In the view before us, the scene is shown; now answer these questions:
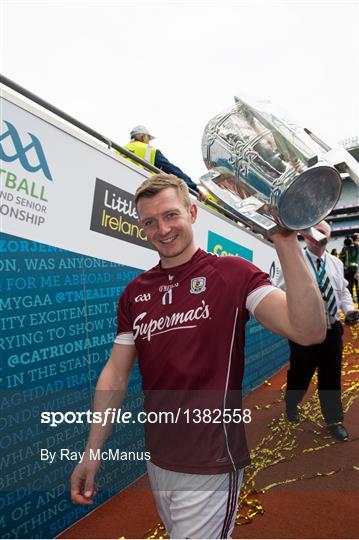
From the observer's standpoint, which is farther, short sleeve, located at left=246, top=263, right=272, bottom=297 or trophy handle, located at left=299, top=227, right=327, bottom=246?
short sleeve, located at left=246, top=263, right=272, bottom=297

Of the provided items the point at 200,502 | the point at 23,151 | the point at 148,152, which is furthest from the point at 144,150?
the point at 200,502

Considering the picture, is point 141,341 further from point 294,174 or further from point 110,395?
point 294,174

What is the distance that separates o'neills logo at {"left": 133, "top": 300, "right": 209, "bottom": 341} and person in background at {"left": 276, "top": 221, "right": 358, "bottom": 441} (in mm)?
2540

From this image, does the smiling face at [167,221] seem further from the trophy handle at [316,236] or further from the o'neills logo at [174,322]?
the trophy handle at [316,236]

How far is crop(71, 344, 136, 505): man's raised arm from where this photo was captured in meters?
1.41

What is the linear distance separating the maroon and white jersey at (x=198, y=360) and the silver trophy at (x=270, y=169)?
1.09ft

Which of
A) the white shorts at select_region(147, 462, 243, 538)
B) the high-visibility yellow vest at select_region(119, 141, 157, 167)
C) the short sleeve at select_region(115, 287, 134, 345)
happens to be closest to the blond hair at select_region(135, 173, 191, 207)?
the short sleeve at select_region(115, 287, 134, 345)

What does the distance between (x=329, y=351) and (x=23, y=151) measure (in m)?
3.24

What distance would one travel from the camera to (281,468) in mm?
3262

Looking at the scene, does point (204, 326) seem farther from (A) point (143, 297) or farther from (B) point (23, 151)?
(B) point (23, 151)

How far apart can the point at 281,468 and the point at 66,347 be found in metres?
2.10

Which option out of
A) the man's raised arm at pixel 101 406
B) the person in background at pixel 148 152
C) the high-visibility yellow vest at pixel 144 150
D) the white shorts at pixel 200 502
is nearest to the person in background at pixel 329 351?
the person in background at pixel 148 152

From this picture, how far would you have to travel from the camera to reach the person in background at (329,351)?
3703 millimetres

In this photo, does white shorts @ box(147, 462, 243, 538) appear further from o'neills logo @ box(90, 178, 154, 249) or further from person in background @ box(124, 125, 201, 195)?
person in background @ box(124, 125, 201, 195)
